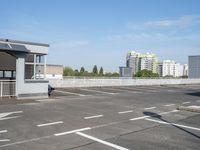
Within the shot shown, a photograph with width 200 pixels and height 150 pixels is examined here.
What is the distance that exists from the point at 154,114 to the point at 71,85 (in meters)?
19.4

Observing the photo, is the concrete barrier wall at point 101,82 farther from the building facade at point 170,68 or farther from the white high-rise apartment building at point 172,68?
the white high-rise apartment building at point 172,68

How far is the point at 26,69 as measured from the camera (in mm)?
16812

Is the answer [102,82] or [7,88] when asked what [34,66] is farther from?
[102,82]

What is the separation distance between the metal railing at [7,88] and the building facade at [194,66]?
6030cm

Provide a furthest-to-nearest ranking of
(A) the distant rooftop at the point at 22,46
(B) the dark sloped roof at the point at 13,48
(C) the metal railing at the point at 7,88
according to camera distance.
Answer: (C) the metal railing at the point at 7,88 → (A) the distant rooftop at the point at 22,46 → (B) the dark sloped roof at the point at 13,48

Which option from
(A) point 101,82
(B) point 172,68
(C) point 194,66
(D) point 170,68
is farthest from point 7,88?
(B) point 172,68

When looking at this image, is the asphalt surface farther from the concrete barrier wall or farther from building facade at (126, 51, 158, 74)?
building facade at (126, 51, 158, 74)

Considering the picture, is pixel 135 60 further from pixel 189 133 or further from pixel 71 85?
pixel 189 133

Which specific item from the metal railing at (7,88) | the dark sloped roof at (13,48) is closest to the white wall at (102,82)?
the metal railing at (7,88)

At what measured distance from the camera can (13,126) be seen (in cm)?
859

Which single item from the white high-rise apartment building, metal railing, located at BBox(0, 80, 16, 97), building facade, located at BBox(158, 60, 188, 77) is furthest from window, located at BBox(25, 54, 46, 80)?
building facade, located at BBox(158, 60, 188, 77)

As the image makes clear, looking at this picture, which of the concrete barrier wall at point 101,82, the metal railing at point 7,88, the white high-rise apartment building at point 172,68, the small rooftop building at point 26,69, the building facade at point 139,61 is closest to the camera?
the small rooftop building at point 26,69

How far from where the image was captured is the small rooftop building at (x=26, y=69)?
51.1 ft

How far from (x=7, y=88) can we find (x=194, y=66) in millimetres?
62167
